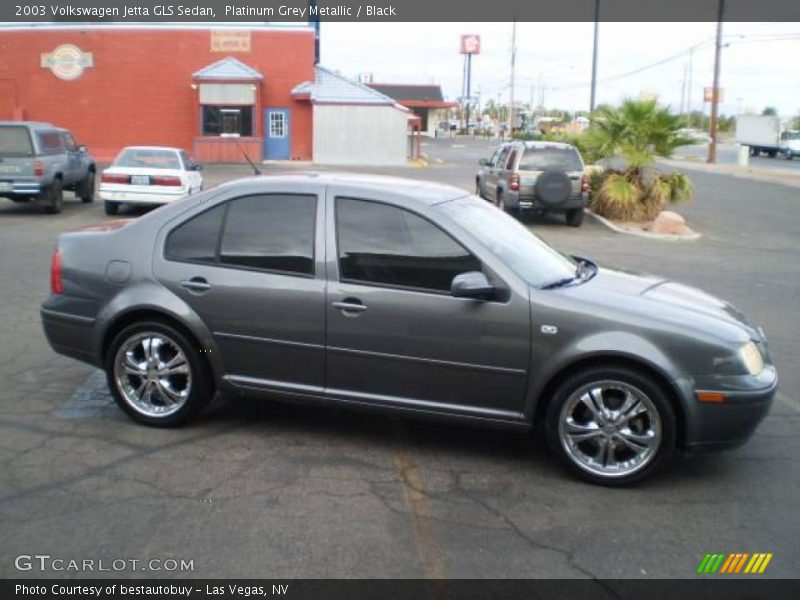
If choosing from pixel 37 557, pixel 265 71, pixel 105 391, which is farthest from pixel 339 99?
pixel 37 557

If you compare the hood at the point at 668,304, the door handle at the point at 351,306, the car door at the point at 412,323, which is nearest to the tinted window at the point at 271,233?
Result: the car door at the point at 412,323

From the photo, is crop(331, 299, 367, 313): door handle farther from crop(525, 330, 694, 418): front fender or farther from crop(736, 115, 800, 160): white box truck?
crop(736, 115, 800, 160): white box truck

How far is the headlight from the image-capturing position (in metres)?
4.71

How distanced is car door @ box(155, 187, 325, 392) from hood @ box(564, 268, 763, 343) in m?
1.63

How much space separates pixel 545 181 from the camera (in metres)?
18.5

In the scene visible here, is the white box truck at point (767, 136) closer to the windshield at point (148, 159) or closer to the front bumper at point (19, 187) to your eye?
the windshield at point (148, 159)

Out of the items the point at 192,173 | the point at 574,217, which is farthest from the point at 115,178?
the point at 574,217

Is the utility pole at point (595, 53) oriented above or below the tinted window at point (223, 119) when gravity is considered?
above

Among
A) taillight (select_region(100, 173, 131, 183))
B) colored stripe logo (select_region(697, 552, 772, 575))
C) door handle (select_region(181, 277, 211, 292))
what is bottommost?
colored stripe logo (select_region(697, 552, 772, 575))

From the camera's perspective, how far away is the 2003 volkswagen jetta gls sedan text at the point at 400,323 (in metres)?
4.70

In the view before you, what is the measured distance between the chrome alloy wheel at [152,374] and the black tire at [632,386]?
231cm

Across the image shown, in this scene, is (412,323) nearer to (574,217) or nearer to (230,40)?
(574,217)

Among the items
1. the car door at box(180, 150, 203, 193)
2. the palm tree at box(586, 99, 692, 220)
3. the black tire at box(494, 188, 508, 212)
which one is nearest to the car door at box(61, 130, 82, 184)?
the car door at box(180, 150, 203, 193)
